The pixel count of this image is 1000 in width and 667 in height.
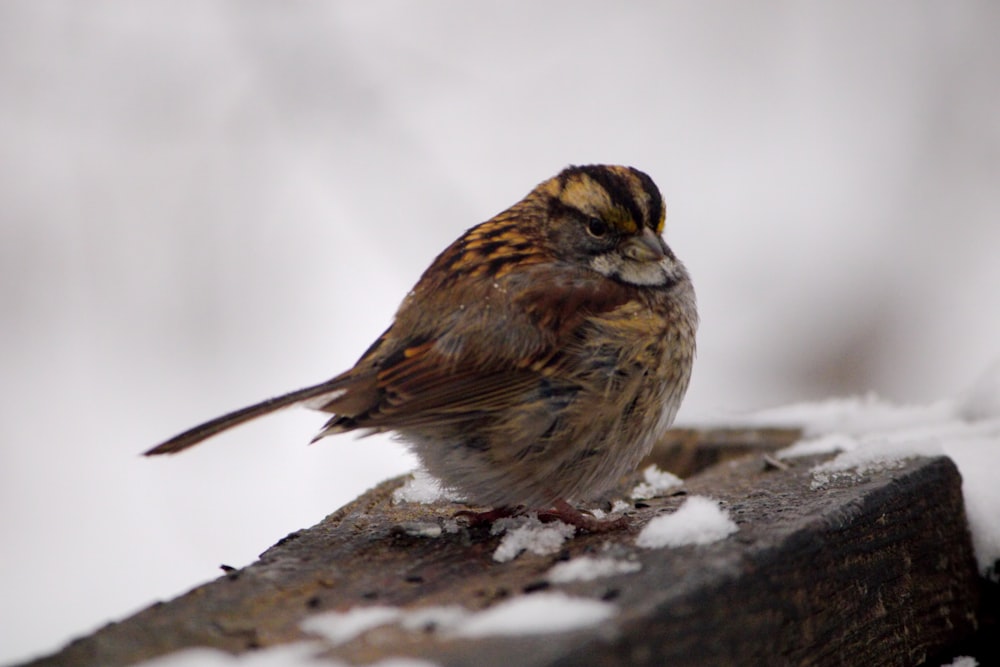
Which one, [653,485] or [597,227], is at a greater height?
[597,227]

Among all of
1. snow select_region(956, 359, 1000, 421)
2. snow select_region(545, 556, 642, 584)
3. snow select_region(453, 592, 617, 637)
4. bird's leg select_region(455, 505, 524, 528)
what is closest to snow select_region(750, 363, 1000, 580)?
snow select_region(956, 359, 1000, 421)

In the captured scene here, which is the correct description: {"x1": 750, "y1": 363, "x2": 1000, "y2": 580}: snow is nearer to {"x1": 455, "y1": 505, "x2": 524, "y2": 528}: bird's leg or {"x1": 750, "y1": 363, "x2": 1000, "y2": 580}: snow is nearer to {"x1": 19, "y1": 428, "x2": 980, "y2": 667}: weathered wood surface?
{"x1": 19, "y1": 428, "x2": 980, "y2": 667}: weathered wood surface

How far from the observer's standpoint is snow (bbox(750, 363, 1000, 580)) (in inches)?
128

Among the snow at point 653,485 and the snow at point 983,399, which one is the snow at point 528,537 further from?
the snow at point 983,399

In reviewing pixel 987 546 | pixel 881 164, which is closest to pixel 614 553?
pixel 987 546

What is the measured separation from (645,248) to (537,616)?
1710 millimetres

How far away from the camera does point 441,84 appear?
8.99 meters

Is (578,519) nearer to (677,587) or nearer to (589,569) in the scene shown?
(589,569)

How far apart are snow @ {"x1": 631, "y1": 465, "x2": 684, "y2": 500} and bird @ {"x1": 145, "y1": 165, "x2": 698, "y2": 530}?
0.48 meters

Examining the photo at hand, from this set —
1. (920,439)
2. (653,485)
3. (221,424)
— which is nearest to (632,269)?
(653,485)

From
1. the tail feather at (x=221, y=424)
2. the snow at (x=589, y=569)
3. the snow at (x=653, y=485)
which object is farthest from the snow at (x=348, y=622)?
the snow at (x=653, y=485)

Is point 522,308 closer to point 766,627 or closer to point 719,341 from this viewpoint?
point 766,627

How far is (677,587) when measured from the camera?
207cm

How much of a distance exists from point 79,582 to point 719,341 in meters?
4.87
